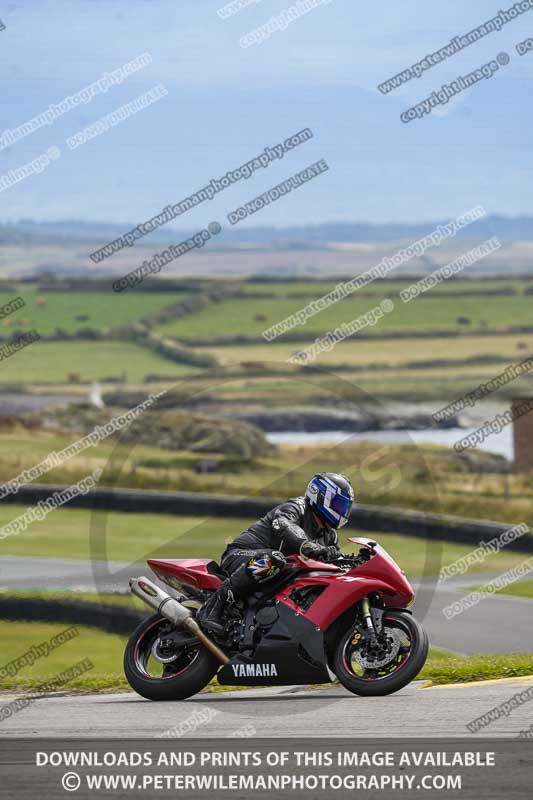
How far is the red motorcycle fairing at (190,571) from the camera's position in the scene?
1098 centimetres

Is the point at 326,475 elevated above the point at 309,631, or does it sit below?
above

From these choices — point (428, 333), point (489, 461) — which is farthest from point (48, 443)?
point (428, 333)

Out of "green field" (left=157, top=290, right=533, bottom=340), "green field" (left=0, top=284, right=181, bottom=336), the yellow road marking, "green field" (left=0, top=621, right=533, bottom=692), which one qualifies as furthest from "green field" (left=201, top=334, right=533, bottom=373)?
the yellow road marking

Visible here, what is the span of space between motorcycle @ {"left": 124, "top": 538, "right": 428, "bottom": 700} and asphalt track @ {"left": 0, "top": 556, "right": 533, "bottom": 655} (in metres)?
10.3

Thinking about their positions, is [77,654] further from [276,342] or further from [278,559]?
[276,342]

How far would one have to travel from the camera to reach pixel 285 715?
10180 mm

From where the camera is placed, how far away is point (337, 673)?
1048 cm

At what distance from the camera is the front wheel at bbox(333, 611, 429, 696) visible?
33.6 ft


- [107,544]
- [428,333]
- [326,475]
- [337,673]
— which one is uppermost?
[326,475]

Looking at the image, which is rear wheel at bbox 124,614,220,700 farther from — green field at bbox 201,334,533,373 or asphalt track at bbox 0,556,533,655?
green field at bbox 201,334,533,373

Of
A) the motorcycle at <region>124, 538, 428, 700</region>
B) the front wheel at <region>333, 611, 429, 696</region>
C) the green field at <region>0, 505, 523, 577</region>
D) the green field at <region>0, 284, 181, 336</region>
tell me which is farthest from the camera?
the green field at <region>0, 284, 181, 336</region>

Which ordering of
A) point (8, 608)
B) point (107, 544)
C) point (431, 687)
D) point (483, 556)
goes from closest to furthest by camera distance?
point (431, 687), point (8, 608), point (483, 556), point (107, 544)
